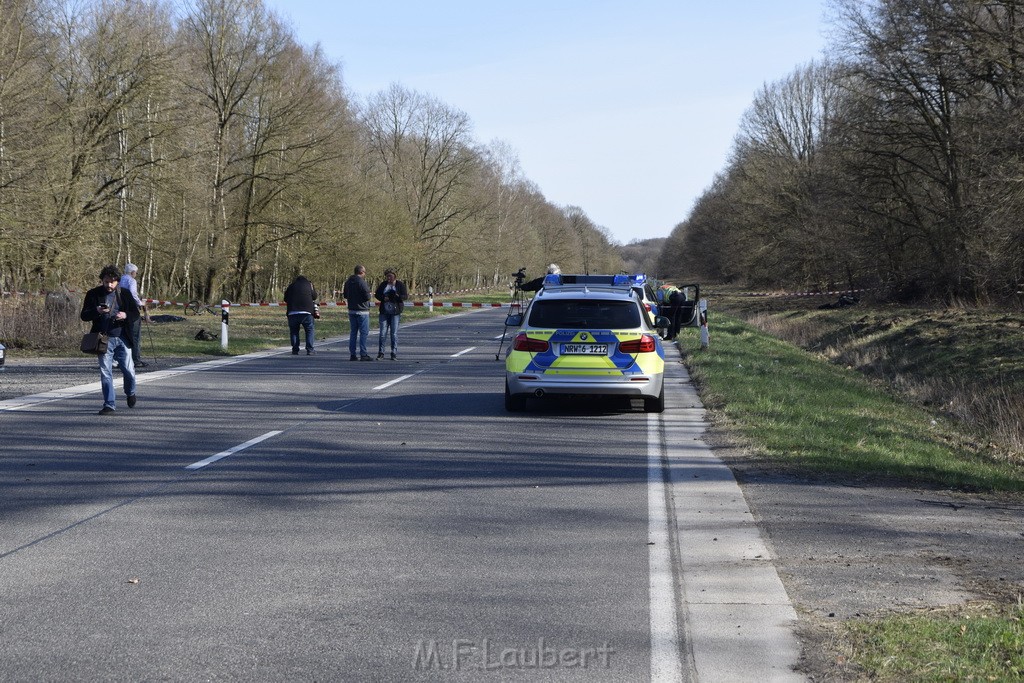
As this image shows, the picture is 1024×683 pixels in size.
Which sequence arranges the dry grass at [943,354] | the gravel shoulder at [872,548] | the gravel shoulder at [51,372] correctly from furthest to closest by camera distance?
1. the dry grass at [943,354]
2. the gravel shoulder at [51,372]
3. the gravel shoulder at [872,548]

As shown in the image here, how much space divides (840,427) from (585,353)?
10.4 feet

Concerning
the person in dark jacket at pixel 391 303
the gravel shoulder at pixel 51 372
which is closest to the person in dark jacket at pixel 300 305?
the person in dark jacket at pixel 391 303

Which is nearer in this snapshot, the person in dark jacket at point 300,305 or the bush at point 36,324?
the bush at point 36,324

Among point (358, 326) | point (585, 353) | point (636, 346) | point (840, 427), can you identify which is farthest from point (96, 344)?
point (358, 326)

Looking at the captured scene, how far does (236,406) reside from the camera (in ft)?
48.5

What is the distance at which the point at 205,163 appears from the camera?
40.1 metres

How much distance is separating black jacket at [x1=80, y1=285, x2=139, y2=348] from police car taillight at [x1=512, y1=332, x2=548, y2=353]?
5000 millimetres

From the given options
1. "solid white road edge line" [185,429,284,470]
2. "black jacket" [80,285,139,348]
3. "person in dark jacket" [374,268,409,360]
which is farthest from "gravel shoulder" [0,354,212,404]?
"solid white road edge line" [185,429,284,470]

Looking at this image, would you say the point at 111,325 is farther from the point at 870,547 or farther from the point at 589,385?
the point at 870,547

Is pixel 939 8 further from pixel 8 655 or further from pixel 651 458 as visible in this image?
pixel 8 655

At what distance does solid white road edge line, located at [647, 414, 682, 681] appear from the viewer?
4828 millimetres

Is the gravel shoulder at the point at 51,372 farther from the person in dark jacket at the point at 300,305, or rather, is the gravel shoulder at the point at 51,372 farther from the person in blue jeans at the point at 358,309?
the person in blue jeans at the point at 358,309

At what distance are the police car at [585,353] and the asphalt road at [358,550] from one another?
63 cm

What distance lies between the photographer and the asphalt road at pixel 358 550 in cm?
490
